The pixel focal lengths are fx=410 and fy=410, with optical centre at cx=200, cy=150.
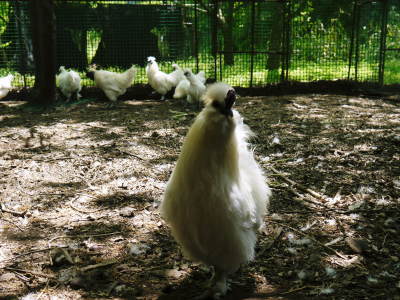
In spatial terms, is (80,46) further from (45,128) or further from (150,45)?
(45,128)

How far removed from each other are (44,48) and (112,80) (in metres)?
1.67

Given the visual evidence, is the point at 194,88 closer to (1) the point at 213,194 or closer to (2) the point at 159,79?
(2) the point at 159,79

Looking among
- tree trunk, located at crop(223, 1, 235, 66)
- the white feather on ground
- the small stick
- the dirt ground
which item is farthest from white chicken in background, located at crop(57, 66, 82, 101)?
the small stick

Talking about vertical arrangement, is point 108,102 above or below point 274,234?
above

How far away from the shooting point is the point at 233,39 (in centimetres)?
1126

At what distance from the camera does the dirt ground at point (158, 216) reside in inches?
121

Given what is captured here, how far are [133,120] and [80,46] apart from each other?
411cm

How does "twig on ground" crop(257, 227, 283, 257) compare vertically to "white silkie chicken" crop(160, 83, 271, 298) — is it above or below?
below

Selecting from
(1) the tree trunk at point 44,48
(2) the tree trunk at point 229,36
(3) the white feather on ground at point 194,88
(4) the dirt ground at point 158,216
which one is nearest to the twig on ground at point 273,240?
(4) the dirt ground at point 158,216

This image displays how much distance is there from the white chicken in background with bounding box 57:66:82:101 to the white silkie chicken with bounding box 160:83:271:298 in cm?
A: 774

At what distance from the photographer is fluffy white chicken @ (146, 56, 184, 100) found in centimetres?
1022

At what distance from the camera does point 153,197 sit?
4.54 meters

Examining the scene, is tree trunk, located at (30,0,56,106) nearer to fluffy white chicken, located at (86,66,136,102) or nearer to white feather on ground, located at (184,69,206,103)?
fluffy white chicken, located at (86,66,136,102)

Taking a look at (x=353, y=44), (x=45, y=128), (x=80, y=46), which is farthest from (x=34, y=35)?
(x=353, y=44)
